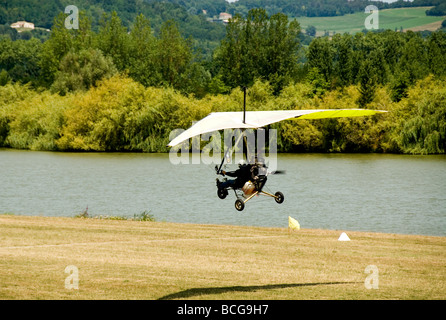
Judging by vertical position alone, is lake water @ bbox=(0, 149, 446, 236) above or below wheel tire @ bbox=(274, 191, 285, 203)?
below

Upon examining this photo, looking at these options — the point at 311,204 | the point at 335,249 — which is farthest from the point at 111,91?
the point at 335,249

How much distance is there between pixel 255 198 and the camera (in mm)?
38469

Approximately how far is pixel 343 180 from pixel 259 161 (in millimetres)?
37251

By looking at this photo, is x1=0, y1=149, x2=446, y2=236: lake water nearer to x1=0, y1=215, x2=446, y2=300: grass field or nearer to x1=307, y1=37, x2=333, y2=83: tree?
x1=0, y1=215, x2=446, y2=300: grass field

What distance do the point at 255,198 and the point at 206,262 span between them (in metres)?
19.7

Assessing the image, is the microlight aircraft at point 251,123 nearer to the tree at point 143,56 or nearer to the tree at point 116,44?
the tree at point 143,56

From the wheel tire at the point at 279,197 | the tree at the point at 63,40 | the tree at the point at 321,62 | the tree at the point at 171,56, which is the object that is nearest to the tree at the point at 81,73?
the tree at the point at 171,56

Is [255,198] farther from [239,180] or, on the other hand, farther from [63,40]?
[63,40]

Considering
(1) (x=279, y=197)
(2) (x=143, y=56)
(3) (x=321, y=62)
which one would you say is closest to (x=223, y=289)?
(1) (x=279, y=197)

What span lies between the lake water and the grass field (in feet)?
19.7

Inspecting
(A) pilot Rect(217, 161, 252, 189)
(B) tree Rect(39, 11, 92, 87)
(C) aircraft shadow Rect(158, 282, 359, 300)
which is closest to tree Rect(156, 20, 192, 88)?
(B) tree Rect(39, 11, 92, 87)

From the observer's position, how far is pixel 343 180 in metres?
47.3

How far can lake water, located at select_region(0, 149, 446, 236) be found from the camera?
32062mm
